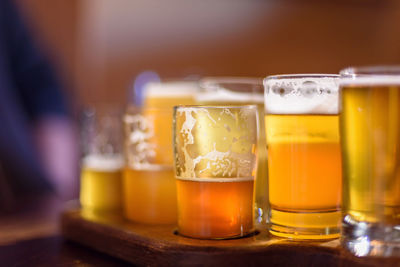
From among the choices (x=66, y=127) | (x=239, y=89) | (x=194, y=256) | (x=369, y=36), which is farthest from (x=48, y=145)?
(x=369, y=36)

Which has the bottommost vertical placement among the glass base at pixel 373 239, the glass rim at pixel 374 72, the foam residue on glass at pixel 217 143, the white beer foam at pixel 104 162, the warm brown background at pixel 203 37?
the glass base at pixel 373 239

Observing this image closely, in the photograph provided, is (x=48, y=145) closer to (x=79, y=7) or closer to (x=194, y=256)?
(x=79, y=7)

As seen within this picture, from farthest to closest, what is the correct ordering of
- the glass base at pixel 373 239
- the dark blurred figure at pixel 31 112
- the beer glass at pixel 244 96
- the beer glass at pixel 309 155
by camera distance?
the dark blurred figure at pixel 31 112 < the beer glass at pixel 244 96 < the beer glass at pixel 309 155 < the glass base at pixel 373 239

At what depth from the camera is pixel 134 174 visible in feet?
3.42

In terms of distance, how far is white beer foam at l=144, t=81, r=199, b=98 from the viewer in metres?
1.16

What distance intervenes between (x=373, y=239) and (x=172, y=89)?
22.5 inches

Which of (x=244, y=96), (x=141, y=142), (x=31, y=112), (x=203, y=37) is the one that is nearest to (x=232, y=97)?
(x=244, y=96)

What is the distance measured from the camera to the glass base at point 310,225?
2.71 ft

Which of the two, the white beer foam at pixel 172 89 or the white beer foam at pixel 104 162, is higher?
the white beer foam at pixel 172 89

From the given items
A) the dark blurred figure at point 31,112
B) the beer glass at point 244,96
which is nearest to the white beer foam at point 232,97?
the beer glass at point 244,96

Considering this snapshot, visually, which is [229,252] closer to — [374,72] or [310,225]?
[310,225]

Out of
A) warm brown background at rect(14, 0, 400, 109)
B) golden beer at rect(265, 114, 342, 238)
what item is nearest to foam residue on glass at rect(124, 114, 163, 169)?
golden beer at rect(265, 114, 342, 238)

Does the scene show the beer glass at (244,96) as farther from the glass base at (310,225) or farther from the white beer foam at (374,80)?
the white beer foam at (374,80)

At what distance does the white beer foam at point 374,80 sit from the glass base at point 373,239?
0.18 metres
